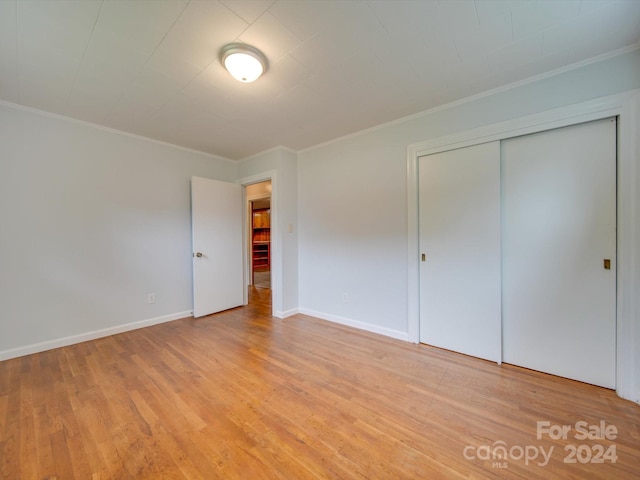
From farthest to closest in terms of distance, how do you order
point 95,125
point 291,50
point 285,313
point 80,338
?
point 285,313
point 95,125
point 80,338
point 291,50

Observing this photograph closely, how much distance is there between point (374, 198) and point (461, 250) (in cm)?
109

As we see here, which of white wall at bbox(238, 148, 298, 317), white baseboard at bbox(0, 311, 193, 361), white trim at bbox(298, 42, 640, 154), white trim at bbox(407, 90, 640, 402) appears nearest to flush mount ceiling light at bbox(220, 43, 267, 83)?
white trim at bbox(298, 42, 640, 154)

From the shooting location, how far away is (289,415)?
1605 mm

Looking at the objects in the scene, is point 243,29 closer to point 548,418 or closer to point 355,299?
point 355,299

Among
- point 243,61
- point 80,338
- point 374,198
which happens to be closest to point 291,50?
point 243,61

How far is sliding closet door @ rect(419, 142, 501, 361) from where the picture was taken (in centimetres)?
222

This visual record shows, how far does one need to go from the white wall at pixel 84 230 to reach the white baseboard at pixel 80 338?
0.04 ft

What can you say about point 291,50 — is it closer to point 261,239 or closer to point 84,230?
point 84,230

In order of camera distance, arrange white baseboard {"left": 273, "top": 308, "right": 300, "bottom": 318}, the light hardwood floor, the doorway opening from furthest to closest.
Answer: the doorway opening
white baseboard {"left": 273, "top": 308, "right": 300, "bottom": 318}
the light hardwood floor

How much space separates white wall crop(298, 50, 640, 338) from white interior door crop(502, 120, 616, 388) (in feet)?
1.10

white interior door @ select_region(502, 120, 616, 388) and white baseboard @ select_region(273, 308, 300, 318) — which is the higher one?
white interior door @ select_region(502, 120, 616, 388)

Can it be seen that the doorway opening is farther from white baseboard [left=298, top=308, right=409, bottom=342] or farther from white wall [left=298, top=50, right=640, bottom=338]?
white wall [left=298, top=50, right=640, bottom=338]

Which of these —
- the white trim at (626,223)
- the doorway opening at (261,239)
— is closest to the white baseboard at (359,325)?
the white trim at (626,223)

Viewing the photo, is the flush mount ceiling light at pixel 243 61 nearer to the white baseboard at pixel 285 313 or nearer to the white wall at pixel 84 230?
the white wall at pixel 84 230
